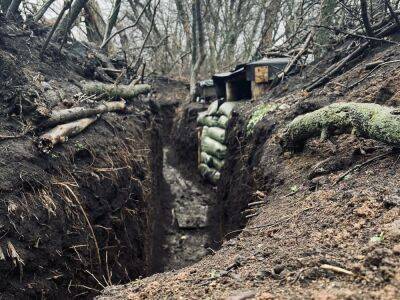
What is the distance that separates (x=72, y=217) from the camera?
367 centimetres

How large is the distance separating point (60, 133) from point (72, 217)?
91 centimetres

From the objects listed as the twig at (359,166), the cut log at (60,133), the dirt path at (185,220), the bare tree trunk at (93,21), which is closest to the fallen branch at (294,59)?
the dirt path at (185,220)

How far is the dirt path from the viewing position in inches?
243

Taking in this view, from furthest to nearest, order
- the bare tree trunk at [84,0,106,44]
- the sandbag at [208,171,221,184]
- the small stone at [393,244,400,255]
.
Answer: the bare tree trunk at [84,0,106,44], the sandbag at [208,171,221,184], the small stone at [393,244,400,255]

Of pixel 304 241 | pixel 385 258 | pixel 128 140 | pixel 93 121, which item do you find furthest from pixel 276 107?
pixel 385 258

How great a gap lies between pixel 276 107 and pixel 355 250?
4.02 m

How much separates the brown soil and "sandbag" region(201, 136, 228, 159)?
3.05 metres

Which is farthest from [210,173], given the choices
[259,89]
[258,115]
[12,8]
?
[12,8]

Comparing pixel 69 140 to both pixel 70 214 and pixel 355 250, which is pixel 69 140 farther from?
pixel 355 250

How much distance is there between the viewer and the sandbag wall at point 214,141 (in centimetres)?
784

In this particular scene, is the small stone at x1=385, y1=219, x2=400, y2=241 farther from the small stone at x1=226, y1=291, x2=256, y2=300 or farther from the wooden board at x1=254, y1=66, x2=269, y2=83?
the wooden board at x1=254, y1=66, x2=269, y2=83

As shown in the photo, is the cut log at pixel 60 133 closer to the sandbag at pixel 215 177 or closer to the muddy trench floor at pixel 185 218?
the muddy trench floor at pixel 185 218

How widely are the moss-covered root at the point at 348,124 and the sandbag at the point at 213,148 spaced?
3468 millimetres

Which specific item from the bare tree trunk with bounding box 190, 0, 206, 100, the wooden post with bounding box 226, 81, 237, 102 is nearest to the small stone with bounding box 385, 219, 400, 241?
the wooden post with bounding box 226, 81, 237, 102
